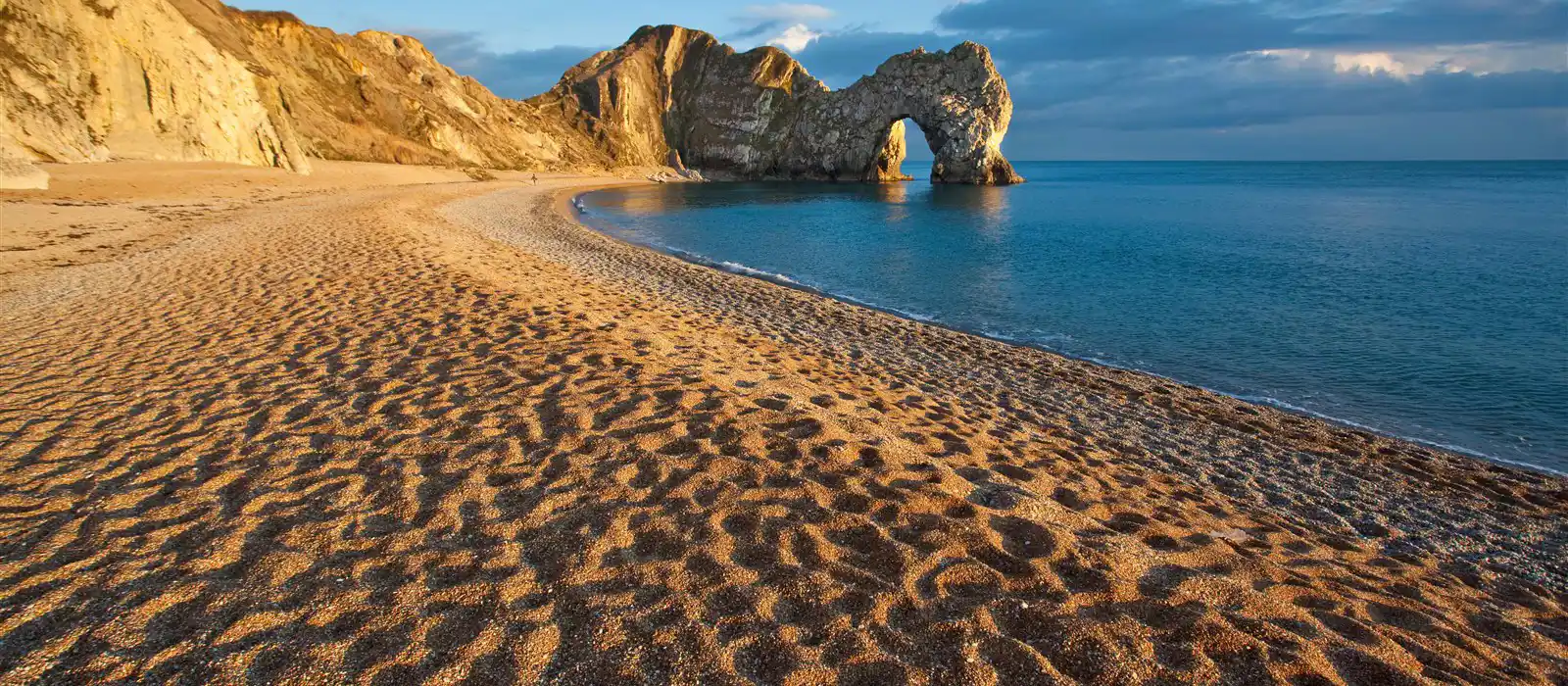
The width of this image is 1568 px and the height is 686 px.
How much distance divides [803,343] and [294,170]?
47.5 m

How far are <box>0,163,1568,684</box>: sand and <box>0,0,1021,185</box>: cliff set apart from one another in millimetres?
28117

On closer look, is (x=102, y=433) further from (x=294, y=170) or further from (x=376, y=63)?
(x=376, y=63)

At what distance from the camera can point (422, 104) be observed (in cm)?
7044

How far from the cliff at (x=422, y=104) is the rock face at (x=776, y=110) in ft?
0.99

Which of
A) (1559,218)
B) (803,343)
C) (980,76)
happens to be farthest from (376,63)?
(1559,218)

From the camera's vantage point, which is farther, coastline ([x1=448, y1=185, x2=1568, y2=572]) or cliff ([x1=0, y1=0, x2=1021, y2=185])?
cliff ([x1=0, y1=0, x2=1021, y2=185])

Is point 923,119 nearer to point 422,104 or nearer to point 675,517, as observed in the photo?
point 422,104

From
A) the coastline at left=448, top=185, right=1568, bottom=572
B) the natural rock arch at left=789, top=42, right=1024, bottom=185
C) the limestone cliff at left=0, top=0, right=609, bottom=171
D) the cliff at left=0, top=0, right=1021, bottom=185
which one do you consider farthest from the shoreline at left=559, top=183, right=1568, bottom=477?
the natural rock arch at left=789, top=42, right=1024, bottom=185

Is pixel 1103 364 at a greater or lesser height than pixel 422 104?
lesser

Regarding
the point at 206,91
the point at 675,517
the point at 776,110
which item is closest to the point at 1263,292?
the point at 675,517

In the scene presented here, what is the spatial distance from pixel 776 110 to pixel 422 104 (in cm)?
6408

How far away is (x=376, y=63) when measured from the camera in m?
72.5

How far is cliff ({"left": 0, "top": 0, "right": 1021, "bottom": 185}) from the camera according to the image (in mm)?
30531

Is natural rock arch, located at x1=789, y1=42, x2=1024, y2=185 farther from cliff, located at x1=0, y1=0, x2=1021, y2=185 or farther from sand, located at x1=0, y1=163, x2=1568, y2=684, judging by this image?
sand, located at x1=0, y1=163, x2=1568, y2=684
